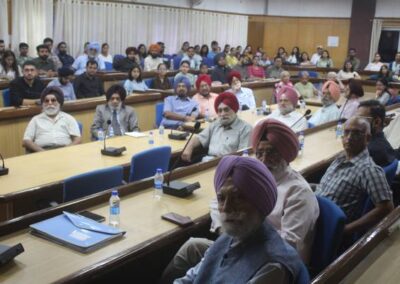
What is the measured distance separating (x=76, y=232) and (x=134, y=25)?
10180mm

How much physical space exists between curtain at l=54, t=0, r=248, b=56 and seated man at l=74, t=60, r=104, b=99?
3681mm

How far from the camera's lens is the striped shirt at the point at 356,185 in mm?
2486

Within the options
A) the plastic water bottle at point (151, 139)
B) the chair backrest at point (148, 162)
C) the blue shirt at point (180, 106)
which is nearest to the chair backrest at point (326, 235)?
the chair backrest at point (148, 162)

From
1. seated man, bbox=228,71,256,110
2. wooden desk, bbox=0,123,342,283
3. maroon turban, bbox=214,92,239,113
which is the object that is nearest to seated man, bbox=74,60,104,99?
seated man, bbox=228,71,256,110

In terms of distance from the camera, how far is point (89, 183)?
2.72 meters

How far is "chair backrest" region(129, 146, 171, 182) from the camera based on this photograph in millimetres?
3242

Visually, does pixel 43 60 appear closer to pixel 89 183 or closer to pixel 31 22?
pixel 31 22

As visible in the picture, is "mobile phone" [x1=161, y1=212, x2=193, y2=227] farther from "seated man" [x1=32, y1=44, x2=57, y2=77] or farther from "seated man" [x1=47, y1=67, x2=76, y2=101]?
"seated man" [x1=32, y1=44, x2=57, y2=77]

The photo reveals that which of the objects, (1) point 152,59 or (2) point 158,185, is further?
(1) point 152,59

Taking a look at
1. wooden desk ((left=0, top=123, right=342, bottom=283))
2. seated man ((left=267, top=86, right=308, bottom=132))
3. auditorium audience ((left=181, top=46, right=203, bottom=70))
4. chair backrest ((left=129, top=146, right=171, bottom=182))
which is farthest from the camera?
auditorium audience ((left=181, top=46, right=203, bottom=70))

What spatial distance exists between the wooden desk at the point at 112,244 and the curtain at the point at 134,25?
317 inches

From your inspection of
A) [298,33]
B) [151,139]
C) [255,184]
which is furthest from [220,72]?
[255,184]

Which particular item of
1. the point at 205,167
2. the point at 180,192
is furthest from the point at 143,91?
the point at 180,192

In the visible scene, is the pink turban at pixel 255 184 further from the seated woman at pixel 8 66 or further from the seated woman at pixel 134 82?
the seated woman at pixel 8 66
